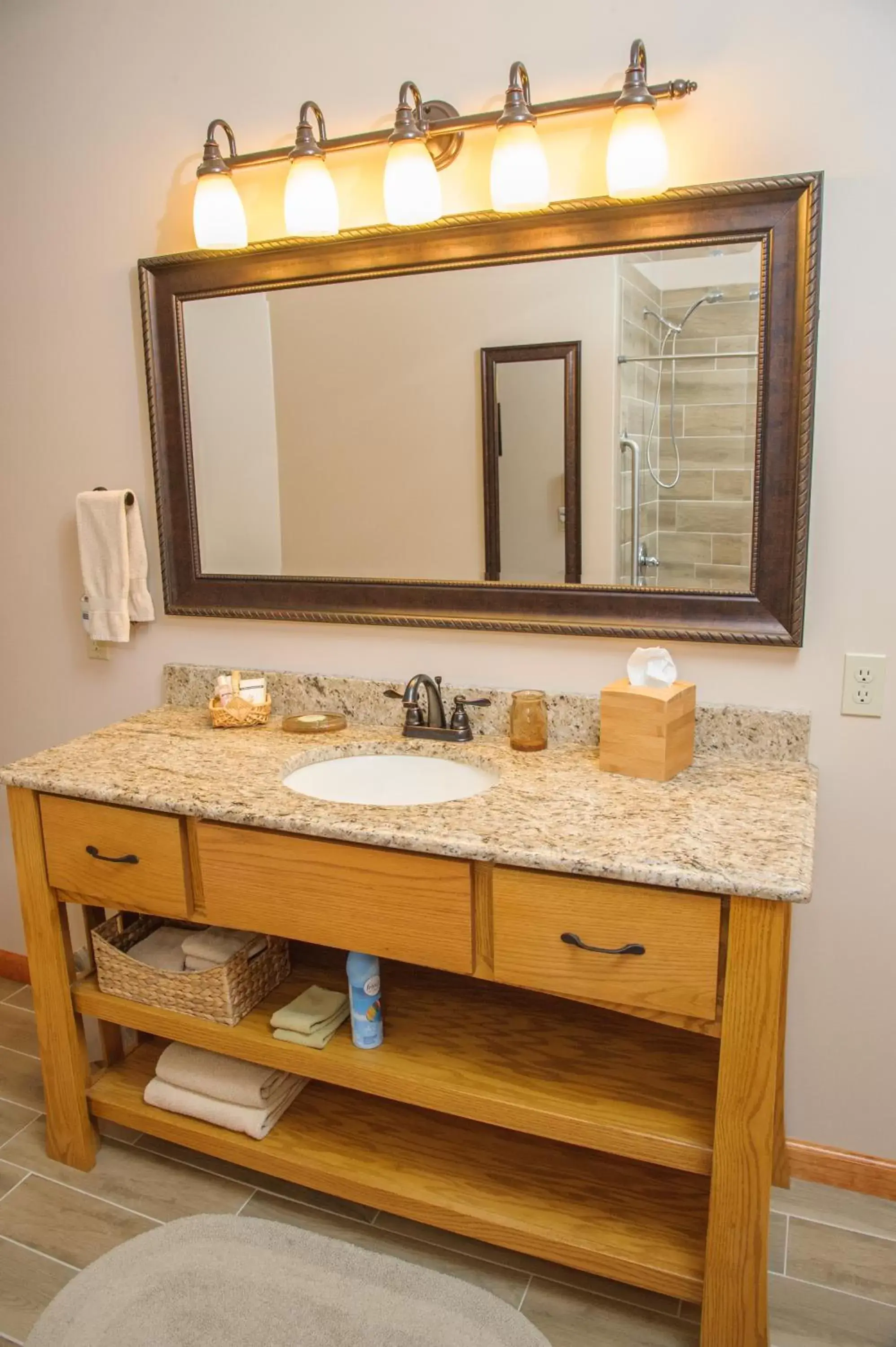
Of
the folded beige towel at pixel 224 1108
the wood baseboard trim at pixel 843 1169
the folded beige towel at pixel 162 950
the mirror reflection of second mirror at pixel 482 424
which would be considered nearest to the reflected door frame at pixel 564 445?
the mirror reflection of second mirror at pixel 482 424

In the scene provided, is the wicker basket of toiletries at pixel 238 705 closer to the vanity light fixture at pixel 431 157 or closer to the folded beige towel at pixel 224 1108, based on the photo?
the folded beige towel at pixel 224 1108

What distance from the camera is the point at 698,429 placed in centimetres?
175

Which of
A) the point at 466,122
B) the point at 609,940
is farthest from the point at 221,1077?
the point at 466,122

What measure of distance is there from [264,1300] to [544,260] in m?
1.88

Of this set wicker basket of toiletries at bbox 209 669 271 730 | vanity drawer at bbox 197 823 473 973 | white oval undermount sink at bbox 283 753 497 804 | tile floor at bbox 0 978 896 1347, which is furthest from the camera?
wicker basket of toiletries at bbox 209 669 271 730

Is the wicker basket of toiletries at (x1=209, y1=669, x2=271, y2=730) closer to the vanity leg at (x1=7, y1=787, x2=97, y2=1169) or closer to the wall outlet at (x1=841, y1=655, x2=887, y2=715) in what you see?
the vanity leg at (x1=7, y1=787, x2=97, y2=1169)

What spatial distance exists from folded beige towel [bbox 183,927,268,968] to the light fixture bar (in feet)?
4.94

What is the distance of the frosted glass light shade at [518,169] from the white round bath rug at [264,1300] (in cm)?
188

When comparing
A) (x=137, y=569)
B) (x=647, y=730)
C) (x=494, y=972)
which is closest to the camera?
(x=494, y=972)

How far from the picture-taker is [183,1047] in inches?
79.5

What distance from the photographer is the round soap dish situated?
6.78ft

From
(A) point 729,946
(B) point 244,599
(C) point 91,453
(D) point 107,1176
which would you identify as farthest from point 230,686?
(A) point 729,946

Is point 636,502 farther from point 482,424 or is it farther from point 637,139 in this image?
point 637,139

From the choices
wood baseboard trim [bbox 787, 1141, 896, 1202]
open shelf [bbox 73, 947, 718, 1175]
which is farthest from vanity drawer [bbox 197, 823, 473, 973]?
wood baseboard trim [bbox 787, 1141, 896, 1202]
